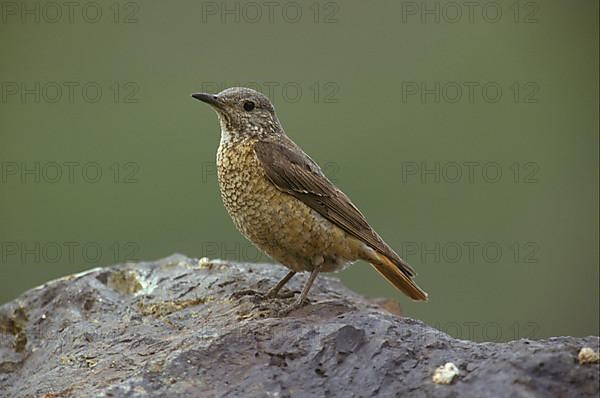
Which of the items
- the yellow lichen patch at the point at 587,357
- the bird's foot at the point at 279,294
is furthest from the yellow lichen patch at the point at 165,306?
the yellow lichen patch at the point at 587,357

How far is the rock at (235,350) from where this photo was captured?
3760mm

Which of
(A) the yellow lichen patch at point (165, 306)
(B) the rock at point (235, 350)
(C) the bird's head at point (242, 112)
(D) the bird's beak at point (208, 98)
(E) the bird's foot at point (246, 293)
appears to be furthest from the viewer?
(C) the bird's head at point (242, 112)

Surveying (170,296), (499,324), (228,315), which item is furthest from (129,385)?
(499,324)

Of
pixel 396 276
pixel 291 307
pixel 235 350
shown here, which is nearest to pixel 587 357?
pixel 235 350

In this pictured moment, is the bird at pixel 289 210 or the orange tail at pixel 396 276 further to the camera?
the orange tail at pixel 396 276

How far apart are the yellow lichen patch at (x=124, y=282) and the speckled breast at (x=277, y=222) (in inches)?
32.6

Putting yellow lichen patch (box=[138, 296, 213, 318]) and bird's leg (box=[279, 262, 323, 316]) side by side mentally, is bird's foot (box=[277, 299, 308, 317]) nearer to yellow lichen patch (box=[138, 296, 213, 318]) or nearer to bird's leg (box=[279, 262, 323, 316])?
bird's leg (box=[279, 262, 323, 316])

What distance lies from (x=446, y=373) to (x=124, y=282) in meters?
2.63

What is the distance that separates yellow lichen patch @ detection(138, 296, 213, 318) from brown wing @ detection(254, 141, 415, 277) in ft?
2.67

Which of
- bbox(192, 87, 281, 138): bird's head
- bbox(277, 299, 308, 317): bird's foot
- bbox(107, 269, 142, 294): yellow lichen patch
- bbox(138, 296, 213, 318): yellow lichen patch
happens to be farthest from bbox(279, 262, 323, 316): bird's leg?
bbox(107, 269, 142, 294): yellow lichen patch

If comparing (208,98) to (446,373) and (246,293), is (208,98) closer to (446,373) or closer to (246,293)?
(246,293)

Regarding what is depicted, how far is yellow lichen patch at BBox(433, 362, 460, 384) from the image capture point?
12.4 feet

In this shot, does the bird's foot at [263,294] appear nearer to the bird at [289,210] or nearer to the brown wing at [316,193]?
the bird at [289,210]

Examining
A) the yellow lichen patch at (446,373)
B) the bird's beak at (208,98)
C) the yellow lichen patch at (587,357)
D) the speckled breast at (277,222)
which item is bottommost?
the yellow lichen patch at (446,373)
